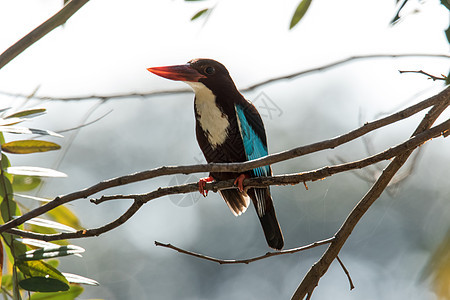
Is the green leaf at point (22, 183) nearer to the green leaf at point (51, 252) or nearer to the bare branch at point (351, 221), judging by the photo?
the green leaf at point (51, 252)

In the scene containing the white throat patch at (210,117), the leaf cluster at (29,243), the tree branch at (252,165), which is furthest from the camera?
the white throat patch at (210,117)

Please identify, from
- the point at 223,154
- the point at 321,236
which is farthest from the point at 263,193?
the point at 321,236

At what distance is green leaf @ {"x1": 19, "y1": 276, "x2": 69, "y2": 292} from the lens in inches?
60.9

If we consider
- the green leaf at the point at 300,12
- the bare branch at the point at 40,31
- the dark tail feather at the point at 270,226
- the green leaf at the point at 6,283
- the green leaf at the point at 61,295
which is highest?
the bare branch at the point at 40,31

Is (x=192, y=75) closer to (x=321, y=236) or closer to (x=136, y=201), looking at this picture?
(x=136, y=201)

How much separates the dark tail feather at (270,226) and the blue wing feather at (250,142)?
0.10 meters

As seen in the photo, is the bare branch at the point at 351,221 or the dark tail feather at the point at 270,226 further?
the dark tail feather at the point at 270,226

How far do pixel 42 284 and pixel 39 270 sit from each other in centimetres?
8

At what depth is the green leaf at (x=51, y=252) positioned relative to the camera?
5.00ft

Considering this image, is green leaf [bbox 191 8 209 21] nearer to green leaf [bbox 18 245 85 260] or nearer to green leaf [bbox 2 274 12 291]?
green leaf [bbox 18 245 85 260]

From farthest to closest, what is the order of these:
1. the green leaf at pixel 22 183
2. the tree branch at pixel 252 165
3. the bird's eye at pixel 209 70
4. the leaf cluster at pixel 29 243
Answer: the bird's eye at pixel 209 70, the green leaf at pixel 22 183, the leaf cluster at pixel 29 243, the tree branch at pixel 252 165

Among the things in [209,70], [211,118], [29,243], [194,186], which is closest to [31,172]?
[29,243]

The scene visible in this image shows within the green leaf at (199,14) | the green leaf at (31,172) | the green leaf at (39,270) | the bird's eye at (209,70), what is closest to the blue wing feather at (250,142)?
the bird's eye at (209,70)

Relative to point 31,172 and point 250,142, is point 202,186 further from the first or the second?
point 250,142
